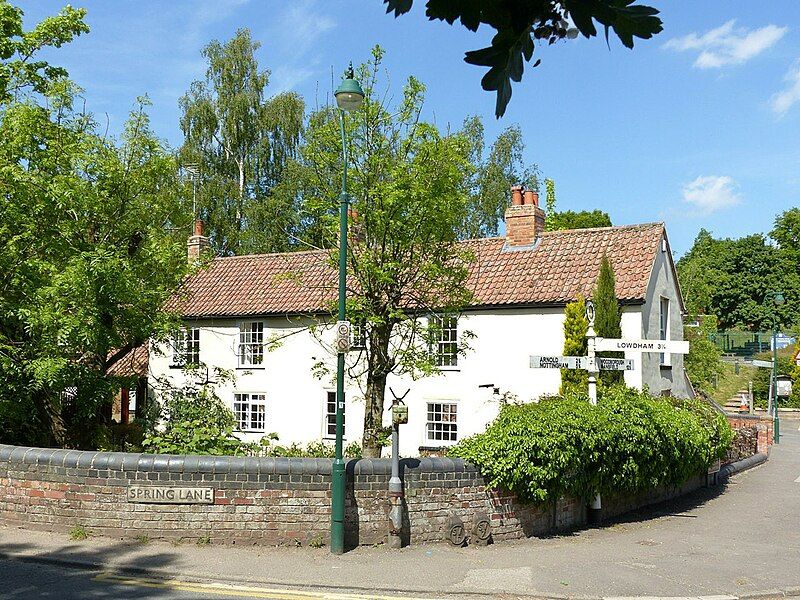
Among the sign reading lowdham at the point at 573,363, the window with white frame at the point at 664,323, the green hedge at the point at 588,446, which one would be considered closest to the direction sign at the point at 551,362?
the sign reading lowdham at the point at 573,363

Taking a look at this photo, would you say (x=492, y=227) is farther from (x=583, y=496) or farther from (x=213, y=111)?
(x=583, y=496)

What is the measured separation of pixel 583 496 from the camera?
14.6 meters

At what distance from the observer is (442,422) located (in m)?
23.6

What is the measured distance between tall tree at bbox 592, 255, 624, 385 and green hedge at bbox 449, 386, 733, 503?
7.92 ft

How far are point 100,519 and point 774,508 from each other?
45.5ft

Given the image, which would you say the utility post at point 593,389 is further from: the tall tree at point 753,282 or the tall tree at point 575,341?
the tall tree at point 753,282

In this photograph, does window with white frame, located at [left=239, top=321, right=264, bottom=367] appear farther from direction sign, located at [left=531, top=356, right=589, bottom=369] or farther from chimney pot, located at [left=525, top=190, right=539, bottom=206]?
direction sign, located at [left=531, top=356, right=589, bottom=369]

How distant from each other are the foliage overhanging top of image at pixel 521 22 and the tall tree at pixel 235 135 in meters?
38.0

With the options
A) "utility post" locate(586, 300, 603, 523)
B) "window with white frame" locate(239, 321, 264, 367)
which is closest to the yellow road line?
"utility post" locate(586, 300, 603, 523)

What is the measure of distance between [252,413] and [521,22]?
25.2 m

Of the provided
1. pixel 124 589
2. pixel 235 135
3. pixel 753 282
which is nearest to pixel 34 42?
pixel 124 589

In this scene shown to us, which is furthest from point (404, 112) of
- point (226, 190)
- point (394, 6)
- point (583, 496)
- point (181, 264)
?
point (226, 190)

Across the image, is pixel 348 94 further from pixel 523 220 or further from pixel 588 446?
pixel 523 220

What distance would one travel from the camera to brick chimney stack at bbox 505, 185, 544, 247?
24828 millimetres
